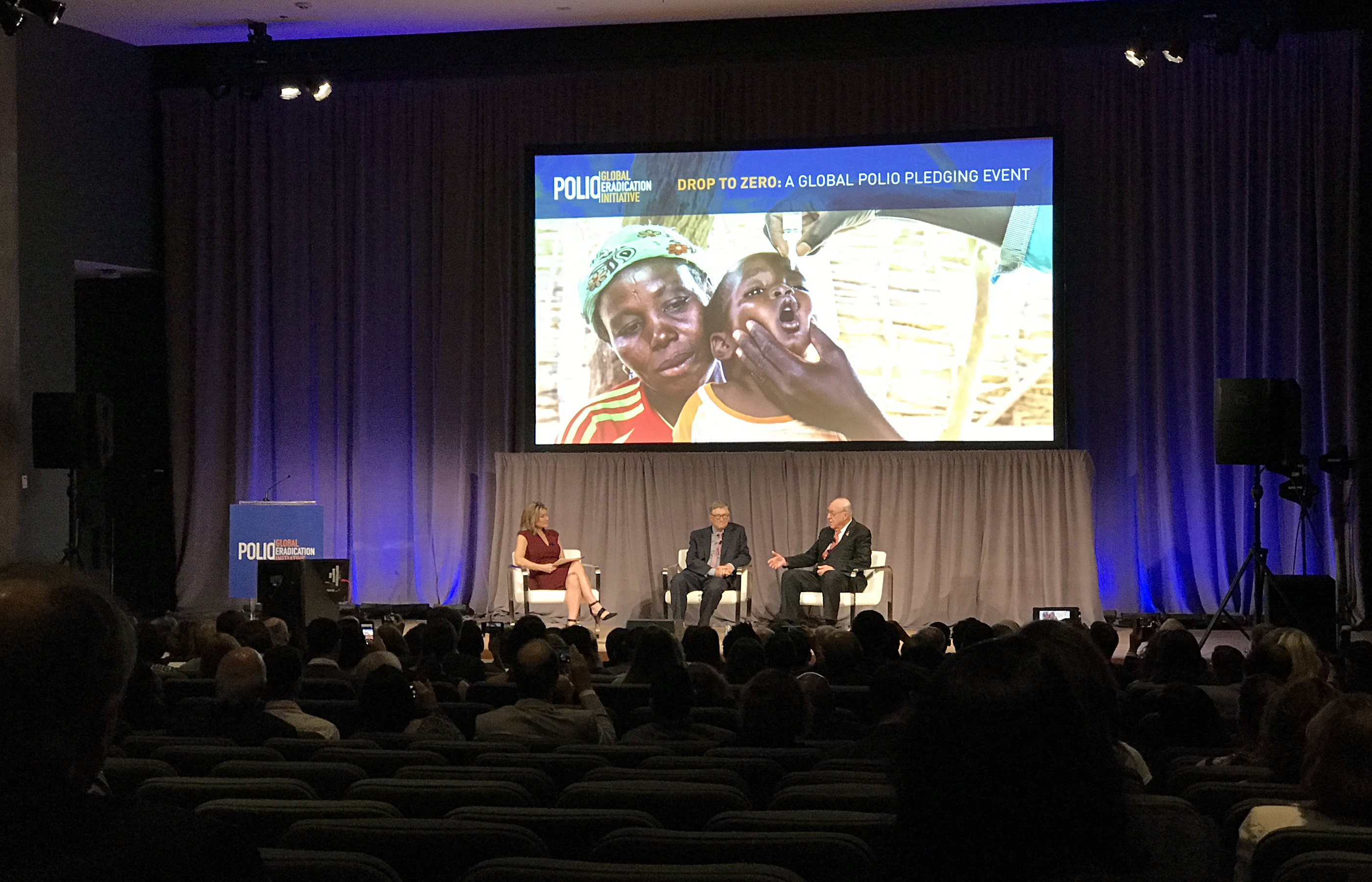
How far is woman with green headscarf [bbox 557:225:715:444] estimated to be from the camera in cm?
1062

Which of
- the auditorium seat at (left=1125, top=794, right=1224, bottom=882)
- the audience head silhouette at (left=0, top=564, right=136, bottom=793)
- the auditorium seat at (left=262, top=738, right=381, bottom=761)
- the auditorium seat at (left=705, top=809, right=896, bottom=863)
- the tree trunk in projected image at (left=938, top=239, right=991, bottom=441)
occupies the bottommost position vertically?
the auditorium seat at (left=262, top=738, right=381, bottom=761)

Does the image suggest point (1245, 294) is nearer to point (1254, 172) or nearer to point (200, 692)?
point (1254, 172)

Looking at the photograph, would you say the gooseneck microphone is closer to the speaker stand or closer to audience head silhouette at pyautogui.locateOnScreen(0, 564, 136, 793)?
→ the speaker stand

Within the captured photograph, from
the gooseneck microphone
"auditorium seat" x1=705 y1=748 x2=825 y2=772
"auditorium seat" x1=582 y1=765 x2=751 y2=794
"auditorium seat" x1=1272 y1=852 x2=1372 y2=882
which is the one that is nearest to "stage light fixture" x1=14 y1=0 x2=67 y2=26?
the gooseneck microphone

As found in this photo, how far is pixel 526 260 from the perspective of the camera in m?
11.1

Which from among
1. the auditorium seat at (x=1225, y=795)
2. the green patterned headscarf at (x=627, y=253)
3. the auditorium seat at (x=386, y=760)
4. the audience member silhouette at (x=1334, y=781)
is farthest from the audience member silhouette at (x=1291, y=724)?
the green patterned headscarf at (x=627, y=253)

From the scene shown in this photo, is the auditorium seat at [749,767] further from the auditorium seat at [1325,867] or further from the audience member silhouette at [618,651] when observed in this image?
the audience member silhouette at [618,651]

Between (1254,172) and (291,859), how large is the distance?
32.8 ft

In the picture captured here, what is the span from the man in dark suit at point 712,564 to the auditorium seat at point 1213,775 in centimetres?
630

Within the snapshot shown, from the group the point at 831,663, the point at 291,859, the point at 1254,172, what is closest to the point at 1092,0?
the point at 1254,172

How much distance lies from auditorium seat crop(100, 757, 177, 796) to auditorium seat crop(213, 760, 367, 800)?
11 centimetres

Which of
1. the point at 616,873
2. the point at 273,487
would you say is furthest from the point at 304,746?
the point at 273,487

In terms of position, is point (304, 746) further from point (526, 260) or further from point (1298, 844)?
point (526, 260)

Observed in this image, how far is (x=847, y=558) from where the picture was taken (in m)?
9.44
